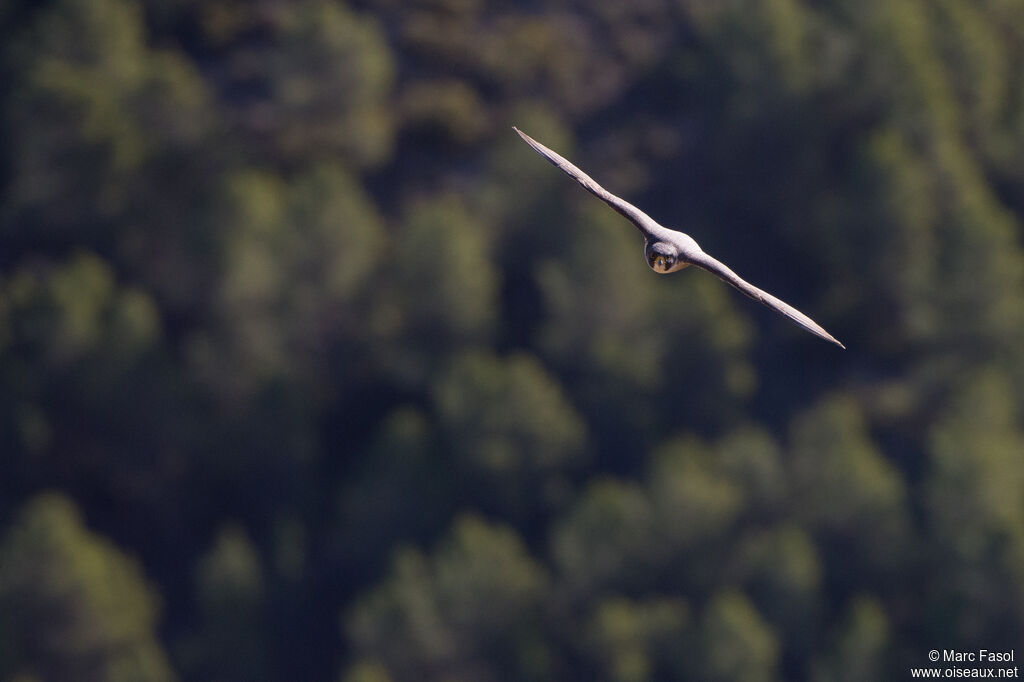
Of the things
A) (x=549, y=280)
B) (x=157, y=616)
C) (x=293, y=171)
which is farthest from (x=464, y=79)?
(x=157, y=616)

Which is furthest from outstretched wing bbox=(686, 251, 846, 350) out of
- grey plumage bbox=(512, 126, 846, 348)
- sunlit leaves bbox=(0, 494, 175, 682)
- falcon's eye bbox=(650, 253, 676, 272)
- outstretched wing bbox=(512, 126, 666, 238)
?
sunlit leaves bbox=(0, 494, 175, 682)

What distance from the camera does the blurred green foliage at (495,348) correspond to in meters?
56.5

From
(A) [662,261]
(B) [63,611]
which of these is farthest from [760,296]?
(B) [63,611]

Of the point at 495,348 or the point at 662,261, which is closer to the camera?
the point at 662,261

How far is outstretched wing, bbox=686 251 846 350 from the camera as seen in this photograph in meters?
16.5

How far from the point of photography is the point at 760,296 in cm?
1733

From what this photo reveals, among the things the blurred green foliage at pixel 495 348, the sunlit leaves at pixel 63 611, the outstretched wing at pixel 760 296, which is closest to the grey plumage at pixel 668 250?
the outstretched wing at pixel 760 296

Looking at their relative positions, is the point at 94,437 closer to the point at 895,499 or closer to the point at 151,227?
the point at 151,227

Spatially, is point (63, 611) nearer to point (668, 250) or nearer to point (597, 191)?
point (597, 191)

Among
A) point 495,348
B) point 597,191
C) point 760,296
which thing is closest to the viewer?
point 760,296

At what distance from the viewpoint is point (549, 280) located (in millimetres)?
66250

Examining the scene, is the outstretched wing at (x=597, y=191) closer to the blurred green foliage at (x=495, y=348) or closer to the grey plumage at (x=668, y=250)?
the grey plumage at (x=668, y=250)

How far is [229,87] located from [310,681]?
3187cm

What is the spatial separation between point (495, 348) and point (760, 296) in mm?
51397
